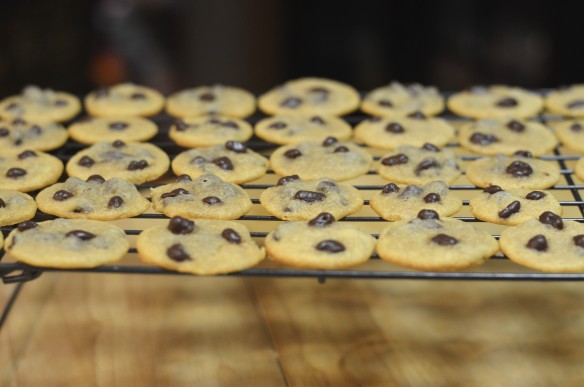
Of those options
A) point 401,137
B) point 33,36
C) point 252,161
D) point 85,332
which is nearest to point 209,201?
point 252,161

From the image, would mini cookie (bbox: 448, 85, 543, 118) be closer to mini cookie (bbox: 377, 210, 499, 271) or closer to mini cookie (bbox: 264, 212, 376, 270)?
mini cookie (bbox: 377, 210, 499, 271)

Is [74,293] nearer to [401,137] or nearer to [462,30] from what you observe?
[401,137]

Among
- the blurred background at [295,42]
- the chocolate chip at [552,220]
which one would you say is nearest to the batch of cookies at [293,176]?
the chocolate chip at [552,220]

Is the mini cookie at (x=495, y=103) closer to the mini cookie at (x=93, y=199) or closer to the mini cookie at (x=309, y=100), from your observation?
the mini cookie at (x=309, y=100)

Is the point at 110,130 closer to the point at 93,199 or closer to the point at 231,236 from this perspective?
the point at 93,199

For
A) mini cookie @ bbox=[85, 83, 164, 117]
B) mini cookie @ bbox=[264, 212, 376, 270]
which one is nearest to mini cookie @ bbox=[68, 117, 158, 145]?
mini cookie @ bbox=[85, 83, 164, 117]
